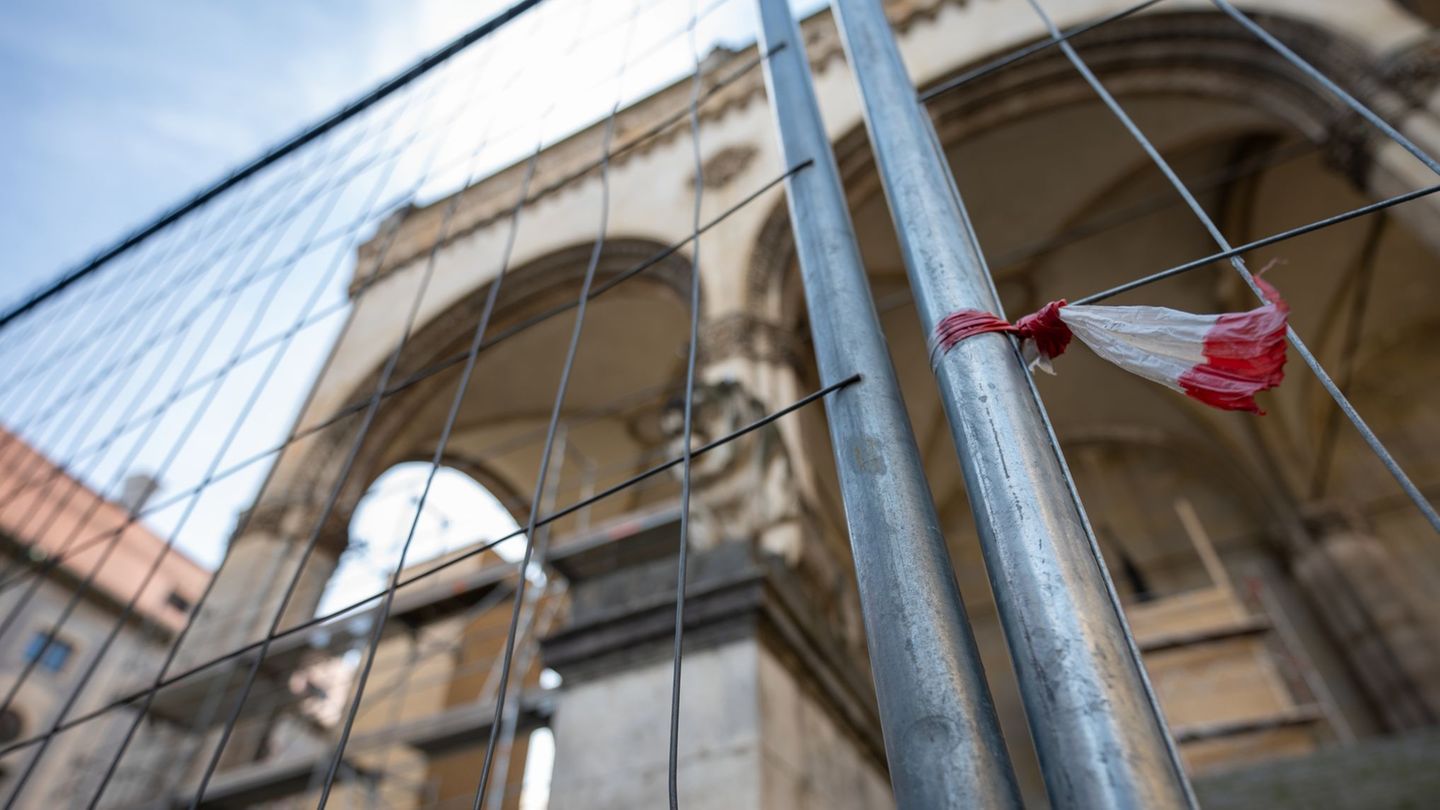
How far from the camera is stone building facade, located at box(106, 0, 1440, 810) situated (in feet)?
8.75

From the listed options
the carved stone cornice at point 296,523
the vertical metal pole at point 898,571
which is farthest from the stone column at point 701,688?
the carved stone cornice at point 296,523

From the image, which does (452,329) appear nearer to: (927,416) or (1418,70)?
(927,416)

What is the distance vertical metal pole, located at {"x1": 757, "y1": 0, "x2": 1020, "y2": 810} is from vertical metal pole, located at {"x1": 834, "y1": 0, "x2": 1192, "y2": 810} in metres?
0.04

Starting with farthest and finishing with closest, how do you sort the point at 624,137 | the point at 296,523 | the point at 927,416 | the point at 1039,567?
1. the point at 927,416
2. the point at 624,137
3. the point at 296,523
4. the point at 1039,567

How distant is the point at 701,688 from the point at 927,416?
5794 millimetres

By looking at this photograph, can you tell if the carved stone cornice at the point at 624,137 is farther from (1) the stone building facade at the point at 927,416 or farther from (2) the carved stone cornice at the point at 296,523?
(2) the carved stone cornice at the point at 296,523

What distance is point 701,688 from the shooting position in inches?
93.2

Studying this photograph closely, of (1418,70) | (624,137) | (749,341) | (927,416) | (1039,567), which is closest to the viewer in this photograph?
(1039,567)

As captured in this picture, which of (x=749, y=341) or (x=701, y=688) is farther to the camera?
(x=749, y=341)

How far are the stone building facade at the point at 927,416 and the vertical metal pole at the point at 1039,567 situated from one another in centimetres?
169

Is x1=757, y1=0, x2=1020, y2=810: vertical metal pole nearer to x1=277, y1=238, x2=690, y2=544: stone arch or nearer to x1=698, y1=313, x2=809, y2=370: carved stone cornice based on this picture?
x1=698, y1=313, x2=809, y2=370: carved stone cornice

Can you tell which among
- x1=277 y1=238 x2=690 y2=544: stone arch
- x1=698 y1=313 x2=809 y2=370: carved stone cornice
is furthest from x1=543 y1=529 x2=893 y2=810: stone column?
x1=277 y1=238 x2=690 y2=544: stone arch

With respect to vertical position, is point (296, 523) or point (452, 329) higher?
point (452, 329)

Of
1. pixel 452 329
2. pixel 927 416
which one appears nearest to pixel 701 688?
pixel 452 329
